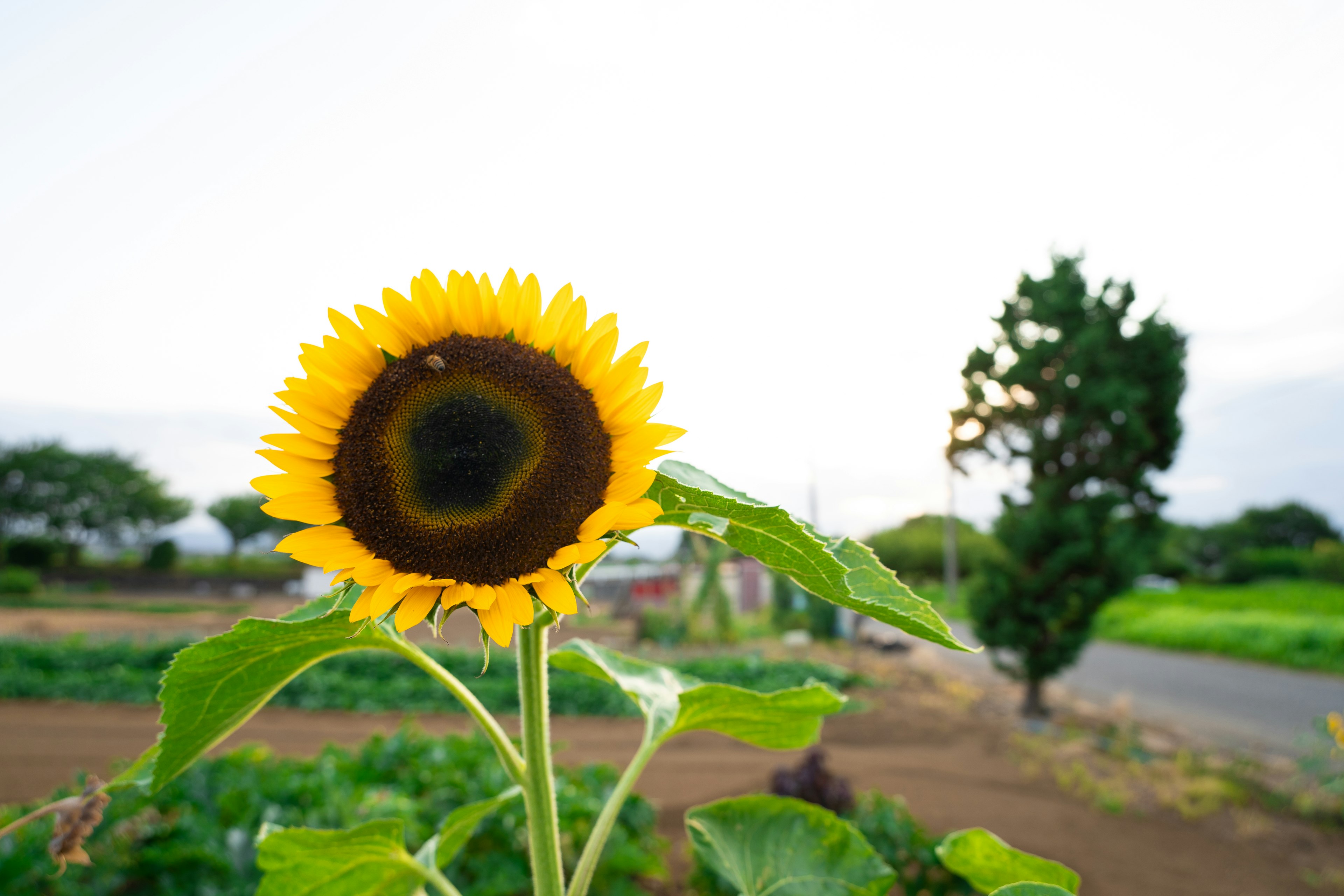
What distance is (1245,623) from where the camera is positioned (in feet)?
65.2

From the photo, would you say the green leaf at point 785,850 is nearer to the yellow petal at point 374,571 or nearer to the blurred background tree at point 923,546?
the yellow petal at point 374,571

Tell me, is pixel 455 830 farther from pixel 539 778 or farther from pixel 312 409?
pixel 312 409

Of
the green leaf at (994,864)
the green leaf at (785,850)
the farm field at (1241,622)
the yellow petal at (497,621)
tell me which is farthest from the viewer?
the farm field at (1241,622)

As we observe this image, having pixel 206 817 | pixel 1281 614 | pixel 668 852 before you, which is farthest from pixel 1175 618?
pixel 206 817

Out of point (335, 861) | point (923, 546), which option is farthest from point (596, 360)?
point (923, 546)

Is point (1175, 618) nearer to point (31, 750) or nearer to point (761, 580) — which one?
point (761, 580)

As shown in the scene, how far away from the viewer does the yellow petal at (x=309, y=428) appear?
0.74 metres

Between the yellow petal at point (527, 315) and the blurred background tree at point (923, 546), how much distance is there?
130 ft

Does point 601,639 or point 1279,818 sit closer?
point 1279,818

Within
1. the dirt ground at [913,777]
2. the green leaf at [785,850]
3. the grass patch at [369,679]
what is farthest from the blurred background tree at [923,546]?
the green leaf at [785,850]

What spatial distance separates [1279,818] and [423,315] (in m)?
9.10

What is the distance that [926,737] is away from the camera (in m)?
9.22

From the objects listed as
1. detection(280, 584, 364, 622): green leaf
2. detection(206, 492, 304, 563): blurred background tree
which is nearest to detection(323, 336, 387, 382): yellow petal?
detection(280, 584, 364, 622): green leaf

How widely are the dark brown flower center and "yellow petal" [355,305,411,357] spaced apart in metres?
0.02
